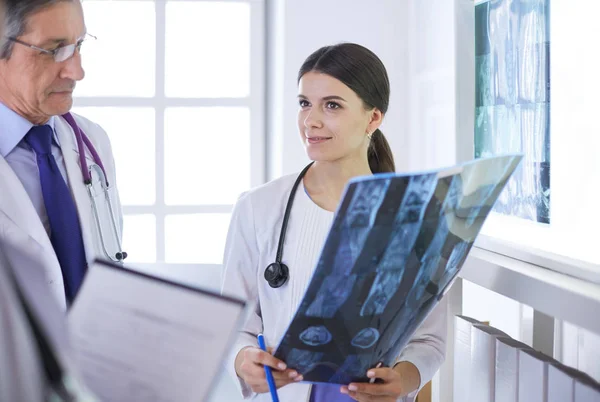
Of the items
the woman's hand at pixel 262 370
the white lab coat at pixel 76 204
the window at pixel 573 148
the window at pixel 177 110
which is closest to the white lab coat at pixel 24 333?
the woman's hand at pixel 262 370

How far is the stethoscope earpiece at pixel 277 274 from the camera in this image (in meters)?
1.37

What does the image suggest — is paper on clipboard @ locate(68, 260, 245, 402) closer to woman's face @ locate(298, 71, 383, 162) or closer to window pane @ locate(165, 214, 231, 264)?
woman's face @ locate(298, 71, 383, 162)

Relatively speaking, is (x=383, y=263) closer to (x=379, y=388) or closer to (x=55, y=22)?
(x=379, y=388)

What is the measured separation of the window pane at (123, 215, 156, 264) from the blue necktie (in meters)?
1.76

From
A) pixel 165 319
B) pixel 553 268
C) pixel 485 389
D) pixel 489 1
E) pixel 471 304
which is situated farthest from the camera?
pixel 471 304

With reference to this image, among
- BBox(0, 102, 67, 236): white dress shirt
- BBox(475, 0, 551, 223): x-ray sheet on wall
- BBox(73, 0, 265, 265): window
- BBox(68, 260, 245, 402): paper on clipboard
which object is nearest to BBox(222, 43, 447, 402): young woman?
BBox(475, 0, 551, 223): x-ray sheet on wall

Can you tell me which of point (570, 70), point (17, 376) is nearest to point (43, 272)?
point (17, 376)

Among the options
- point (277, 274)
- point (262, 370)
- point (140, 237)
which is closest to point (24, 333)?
point (262, 370)

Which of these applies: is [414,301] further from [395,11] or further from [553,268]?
[395,11]

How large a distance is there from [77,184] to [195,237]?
1777 millimetres

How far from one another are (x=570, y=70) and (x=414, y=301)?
2.02ft

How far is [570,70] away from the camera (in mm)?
1295

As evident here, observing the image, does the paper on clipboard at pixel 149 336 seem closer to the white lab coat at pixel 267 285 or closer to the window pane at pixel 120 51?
the white lab coat at pixel 267 285

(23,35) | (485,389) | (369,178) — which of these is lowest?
(485,389)
